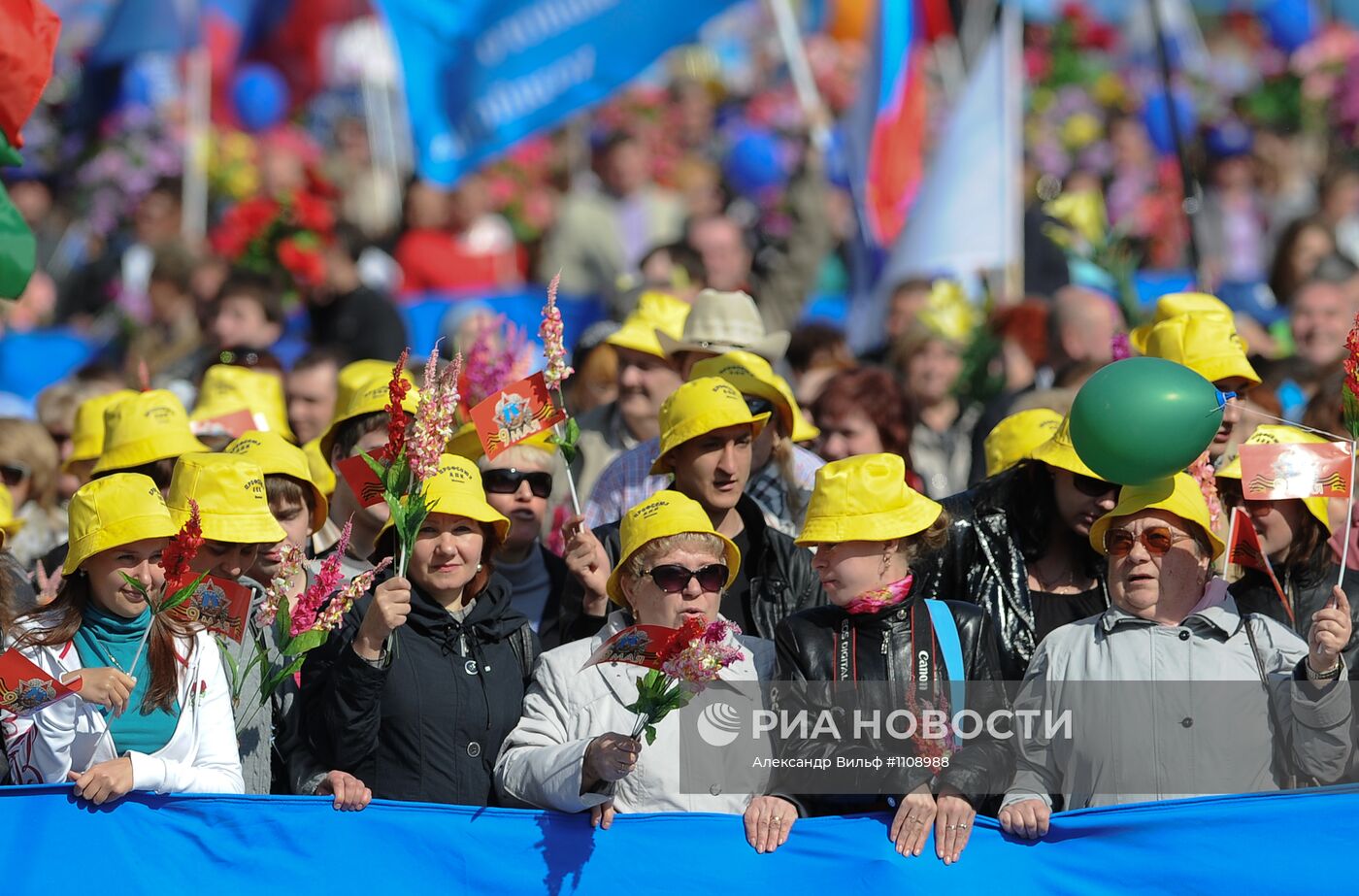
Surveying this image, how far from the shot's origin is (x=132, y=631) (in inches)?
217

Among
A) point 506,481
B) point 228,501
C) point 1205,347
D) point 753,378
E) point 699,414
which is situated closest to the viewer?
point 228,501

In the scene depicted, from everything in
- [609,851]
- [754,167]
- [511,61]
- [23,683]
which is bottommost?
[609,851]

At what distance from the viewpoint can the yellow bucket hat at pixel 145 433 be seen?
7.00 meters

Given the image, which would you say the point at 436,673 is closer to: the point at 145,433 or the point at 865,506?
the point at 865,506

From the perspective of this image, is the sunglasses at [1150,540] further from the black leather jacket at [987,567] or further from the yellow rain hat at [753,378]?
the yellow rain hat at [753,378]

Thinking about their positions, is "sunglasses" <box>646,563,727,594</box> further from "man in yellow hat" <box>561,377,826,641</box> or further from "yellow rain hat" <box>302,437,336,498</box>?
"yellow rain hat" <box>302,437,336,498</box>

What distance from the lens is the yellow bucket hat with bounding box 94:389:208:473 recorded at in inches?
276

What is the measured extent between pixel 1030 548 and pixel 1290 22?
679 inches

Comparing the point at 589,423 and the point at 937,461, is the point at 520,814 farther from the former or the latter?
the point at 937,461

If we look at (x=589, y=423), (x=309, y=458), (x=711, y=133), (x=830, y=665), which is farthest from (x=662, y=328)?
(x=711, y=133)

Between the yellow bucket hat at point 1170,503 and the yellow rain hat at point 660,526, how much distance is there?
1005 mm

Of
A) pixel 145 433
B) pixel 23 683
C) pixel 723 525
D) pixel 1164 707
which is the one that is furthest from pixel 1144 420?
pixel 145 433

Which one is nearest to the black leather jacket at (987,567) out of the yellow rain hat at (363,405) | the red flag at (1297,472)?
the red flag at (1297,472)

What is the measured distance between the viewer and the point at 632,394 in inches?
316
